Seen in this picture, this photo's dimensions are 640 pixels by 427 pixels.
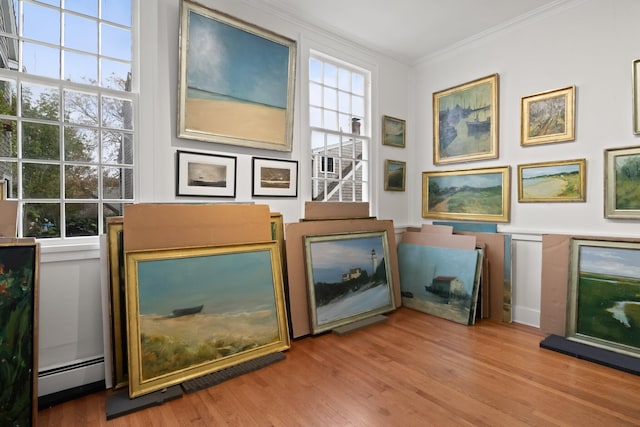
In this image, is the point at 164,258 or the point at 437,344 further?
the point at 437,344

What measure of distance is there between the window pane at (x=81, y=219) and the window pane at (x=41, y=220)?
0.20ft

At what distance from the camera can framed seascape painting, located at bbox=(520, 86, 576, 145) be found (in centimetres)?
316

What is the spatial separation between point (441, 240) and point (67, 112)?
3656 millimetres

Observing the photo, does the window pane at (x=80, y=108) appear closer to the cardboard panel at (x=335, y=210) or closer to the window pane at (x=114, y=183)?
the window pane at (x=114, y=183)

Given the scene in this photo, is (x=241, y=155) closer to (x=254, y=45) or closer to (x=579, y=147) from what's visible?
(x=254, y=45)

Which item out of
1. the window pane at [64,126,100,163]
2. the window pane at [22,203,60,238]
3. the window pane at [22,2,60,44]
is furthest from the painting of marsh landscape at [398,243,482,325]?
the window pane at [22,2,60,44]

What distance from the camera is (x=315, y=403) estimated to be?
2.07 m

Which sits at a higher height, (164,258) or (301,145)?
(301,145)

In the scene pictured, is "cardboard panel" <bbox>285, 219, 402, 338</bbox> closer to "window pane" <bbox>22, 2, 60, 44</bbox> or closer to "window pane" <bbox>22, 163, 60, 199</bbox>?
"window pane" <bbox>22, 163, 60, 199</bbox>

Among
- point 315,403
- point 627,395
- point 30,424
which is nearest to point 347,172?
point 315,403

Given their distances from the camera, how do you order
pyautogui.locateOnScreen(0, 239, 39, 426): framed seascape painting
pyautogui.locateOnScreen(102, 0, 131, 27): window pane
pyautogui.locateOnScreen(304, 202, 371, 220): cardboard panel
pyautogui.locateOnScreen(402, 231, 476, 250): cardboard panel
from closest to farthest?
pyautogui.locateOnScreen(0, 239, 39, 426): framed seascape painting
pyautogui.locateOnScreen(102, 0, 131, 27): window pane
pyautogui.locateOnScreen(304, 202, 371, 220): cardboard panel
pyautogui.locateOnScreen(402, 231, 476, 250): cardboard panel

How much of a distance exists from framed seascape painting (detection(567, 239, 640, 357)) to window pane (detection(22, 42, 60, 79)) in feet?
14.5

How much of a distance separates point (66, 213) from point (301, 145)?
6.87 ft

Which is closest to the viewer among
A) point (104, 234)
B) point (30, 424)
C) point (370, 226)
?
point (30, 424)
